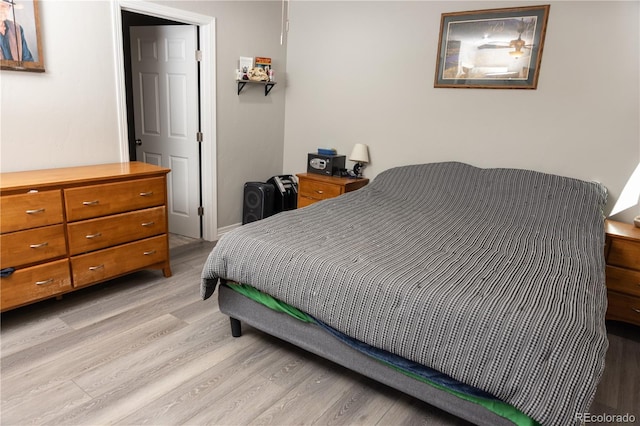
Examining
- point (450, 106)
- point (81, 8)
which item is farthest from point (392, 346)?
point (81, 8)

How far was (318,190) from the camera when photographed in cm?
398

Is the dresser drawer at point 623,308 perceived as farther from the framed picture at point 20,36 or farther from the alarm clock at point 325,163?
the framed picture at point 20,36

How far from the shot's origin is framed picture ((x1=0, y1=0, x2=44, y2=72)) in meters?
2.45

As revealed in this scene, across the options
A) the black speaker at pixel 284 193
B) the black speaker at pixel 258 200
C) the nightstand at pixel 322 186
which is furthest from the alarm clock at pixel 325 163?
the black speaker at pixel 258 200

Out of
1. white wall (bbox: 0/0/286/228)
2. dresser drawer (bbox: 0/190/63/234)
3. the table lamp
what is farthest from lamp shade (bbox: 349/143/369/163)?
dresser drawer (bbox: 0/190/63/234)

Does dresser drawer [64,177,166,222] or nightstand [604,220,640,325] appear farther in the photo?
nightstand [604,220,640,325]

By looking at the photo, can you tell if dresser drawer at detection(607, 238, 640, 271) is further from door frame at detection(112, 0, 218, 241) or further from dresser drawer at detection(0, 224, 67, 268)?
dresser drawer at detection(0, 224, 67, 268)

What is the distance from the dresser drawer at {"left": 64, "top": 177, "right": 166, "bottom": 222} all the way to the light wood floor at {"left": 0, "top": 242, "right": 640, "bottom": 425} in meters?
0.62

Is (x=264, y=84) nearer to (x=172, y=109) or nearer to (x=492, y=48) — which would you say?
(x=172, y=109)

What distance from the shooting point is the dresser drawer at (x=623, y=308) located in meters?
2.62

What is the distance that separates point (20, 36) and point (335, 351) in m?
2.57

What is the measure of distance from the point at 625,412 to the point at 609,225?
4.38 feet

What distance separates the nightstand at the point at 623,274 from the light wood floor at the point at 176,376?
157mm

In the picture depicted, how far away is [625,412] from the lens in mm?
1973
